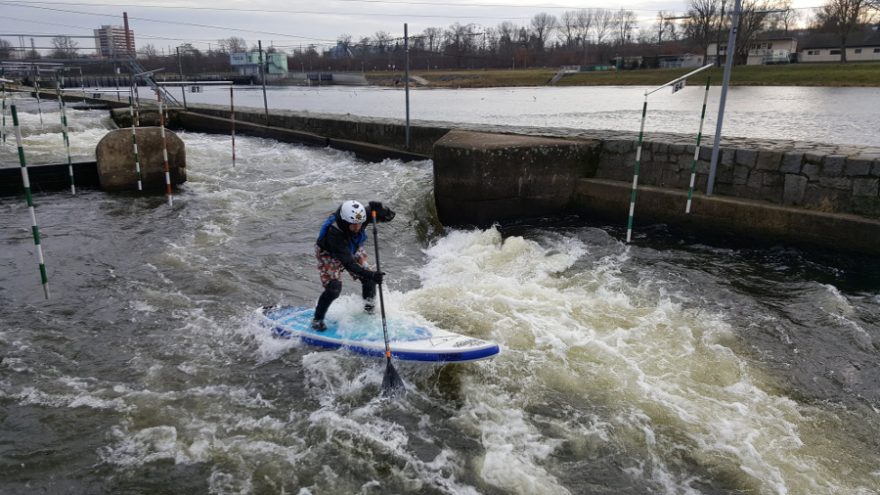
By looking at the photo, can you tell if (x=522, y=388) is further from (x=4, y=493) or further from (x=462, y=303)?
(x=4, y=493)

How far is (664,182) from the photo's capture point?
33.9 ft

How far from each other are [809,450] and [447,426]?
9.66 feet

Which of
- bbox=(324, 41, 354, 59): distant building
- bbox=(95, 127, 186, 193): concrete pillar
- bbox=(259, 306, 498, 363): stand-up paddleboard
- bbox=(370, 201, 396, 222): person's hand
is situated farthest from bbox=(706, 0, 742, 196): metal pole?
bbox=(324, 41, 354, 59): distant building

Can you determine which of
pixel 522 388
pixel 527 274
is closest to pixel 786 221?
pixel 527 274

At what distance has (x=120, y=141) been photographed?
12.8 m

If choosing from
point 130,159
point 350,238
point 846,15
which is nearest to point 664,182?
point 350,238

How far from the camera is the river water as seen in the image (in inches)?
170

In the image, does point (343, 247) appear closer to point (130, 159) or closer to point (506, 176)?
point (506, 176)

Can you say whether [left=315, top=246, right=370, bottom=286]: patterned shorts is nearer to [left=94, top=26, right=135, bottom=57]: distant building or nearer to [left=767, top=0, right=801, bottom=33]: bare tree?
[left=94, top=26, right=135, bottom=57]: distant building

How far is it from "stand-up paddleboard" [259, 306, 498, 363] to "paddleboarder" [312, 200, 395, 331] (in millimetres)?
200

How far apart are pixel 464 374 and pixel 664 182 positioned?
21.7ft

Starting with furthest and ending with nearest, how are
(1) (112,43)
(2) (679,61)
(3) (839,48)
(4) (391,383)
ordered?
(2) (679,61), (3) (839,48), (1) (112,43), (4) (391,383)

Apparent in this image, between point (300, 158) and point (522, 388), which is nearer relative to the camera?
point (522, 388)

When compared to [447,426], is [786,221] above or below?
above
